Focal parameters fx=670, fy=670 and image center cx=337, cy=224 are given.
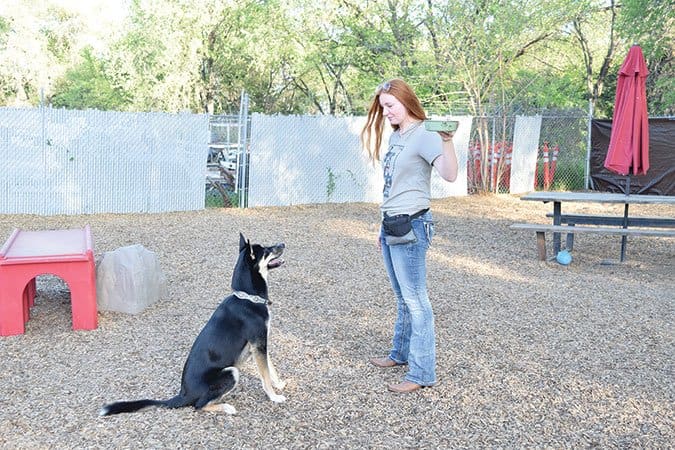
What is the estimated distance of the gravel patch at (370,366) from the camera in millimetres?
3709

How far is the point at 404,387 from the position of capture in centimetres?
428

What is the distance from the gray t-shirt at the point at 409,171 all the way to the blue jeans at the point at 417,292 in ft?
0.38

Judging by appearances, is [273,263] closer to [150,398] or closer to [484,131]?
[150,398]

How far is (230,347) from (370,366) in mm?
1257

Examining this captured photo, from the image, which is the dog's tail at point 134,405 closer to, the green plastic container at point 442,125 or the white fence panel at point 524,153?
the green plastic container at point 442,125

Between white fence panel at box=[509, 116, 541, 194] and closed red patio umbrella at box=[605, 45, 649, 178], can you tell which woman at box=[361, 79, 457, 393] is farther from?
white fence panel at box=[509, 116, 541, 194]

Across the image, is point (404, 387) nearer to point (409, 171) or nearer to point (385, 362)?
point (385, 362)

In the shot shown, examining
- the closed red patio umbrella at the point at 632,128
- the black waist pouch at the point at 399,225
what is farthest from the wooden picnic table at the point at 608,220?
the black waist pouch at the point at 399,225

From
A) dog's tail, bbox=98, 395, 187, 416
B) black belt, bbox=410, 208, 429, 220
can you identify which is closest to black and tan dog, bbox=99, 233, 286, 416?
dog's tail, bbox=98, 395, 187, 416

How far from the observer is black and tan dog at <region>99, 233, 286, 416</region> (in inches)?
151

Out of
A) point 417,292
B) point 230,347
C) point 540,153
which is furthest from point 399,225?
point 540,153

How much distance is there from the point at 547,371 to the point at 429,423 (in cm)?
126

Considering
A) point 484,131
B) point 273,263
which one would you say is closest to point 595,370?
point 273,263

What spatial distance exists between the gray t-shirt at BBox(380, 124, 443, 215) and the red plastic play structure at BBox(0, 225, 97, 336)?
2.75 m
